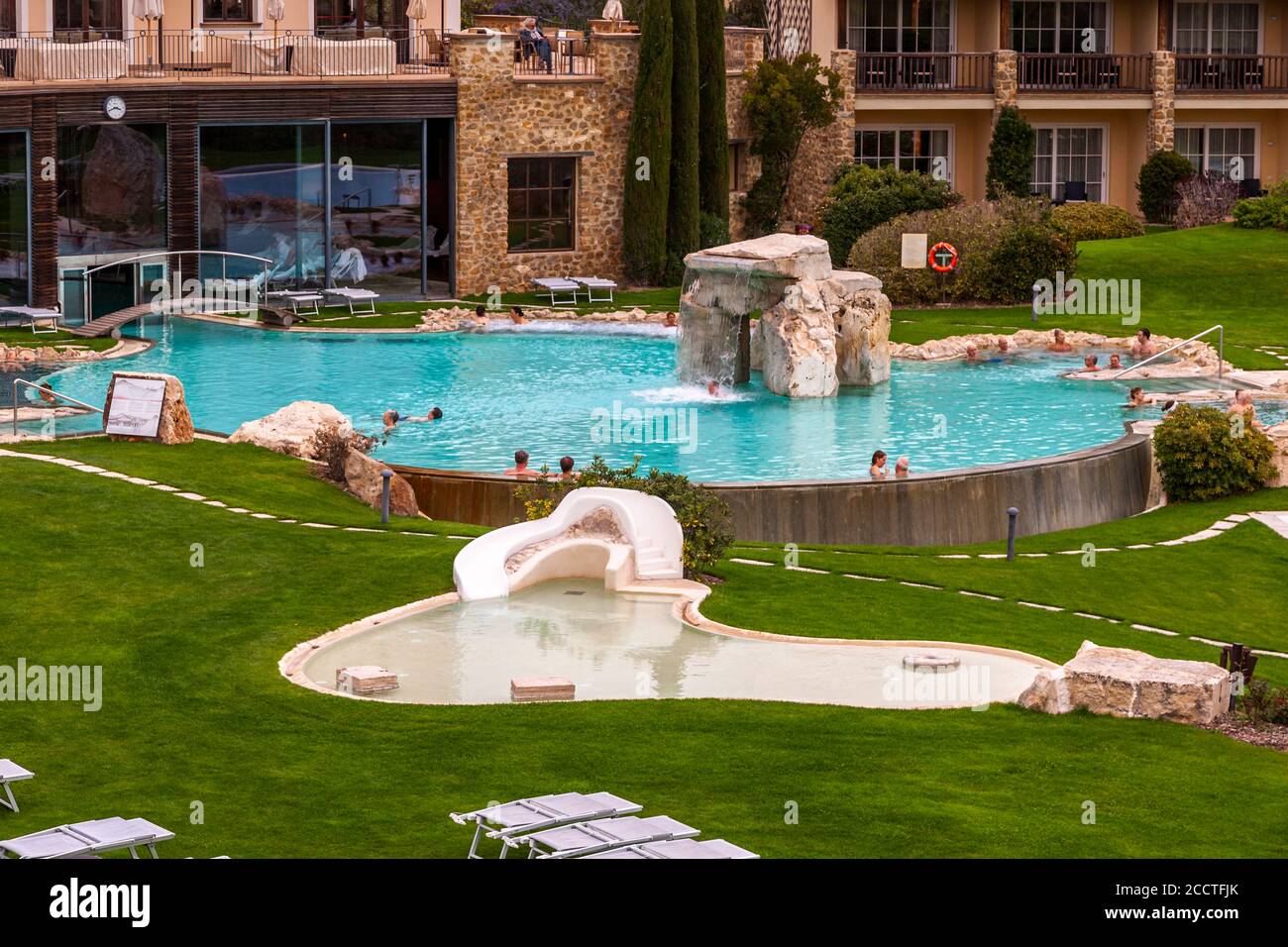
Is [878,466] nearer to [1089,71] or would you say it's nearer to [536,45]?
[536,45]

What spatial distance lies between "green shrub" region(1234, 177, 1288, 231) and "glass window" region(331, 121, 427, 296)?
18.1 metres

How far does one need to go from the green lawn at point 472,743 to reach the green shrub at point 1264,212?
2769 centimetres

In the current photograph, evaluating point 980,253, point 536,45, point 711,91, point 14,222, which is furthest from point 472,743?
point 711,91

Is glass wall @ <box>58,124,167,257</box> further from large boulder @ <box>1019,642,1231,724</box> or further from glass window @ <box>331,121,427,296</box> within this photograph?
large boulder @ <box>1019,642,1231,724</box>

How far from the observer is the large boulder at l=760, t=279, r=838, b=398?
32.2m

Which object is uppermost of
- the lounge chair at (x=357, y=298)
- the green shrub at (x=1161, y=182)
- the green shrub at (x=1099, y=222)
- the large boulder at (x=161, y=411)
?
the green shrub at (x=1161, y=182)

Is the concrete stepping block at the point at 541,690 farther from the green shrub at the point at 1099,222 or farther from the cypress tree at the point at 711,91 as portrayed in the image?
the green shrub at the point at 1099,222

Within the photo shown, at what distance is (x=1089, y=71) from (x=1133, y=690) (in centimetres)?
3803

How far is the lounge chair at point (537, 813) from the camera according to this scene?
11820 mm

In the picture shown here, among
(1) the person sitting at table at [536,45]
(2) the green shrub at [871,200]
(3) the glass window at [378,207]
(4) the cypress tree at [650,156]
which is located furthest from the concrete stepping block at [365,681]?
(2) the green shrub at [871,200]

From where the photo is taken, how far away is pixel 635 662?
17.4 m

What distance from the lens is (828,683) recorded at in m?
16.7
